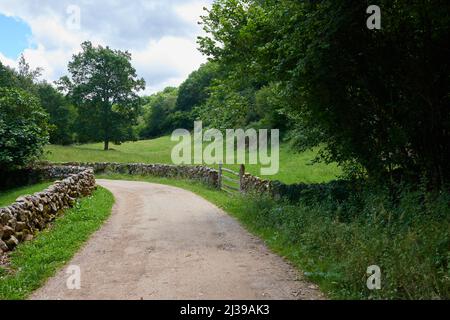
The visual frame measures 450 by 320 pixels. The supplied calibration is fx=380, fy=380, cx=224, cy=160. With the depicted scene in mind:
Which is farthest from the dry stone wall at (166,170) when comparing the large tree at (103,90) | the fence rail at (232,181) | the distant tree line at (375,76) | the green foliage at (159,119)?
the green foliage at (159,119)

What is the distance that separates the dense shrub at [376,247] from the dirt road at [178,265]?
0.48m

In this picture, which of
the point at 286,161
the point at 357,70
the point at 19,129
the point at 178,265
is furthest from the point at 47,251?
the point at 286,161

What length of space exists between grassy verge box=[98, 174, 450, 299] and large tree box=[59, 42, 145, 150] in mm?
43533

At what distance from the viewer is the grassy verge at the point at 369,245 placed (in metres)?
5.29

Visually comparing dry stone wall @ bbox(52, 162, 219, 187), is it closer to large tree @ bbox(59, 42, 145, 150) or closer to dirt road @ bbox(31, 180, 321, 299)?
dirt road @ bbox(31, 180, 321, 299)

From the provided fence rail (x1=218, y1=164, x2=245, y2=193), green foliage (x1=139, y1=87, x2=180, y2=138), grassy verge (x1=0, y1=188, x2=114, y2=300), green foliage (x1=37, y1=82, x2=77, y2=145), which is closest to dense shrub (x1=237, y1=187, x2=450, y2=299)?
grassy verge (x1=0, y1=188, x2=114, y2=300)

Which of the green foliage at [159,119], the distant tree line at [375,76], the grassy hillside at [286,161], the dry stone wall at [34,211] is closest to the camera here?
the dry stone wall at [34,211]

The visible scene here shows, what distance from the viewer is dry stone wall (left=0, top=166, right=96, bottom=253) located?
8688 mm

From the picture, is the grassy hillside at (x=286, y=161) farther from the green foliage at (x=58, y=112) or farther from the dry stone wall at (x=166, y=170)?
the green foliage at (x=58, y=112)

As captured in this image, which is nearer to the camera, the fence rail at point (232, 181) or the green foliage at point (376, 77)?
the green foliage at point (376, 77)

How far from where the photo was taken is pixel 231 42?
43.2ft

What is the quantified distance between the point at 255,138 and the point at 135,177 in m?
14.2

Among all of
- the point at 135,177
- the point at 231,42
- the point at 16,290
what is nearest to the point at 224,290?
the point at 16,290

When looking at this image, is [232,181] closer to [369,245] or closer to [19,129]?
[19,129]
